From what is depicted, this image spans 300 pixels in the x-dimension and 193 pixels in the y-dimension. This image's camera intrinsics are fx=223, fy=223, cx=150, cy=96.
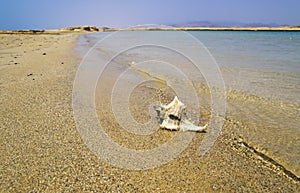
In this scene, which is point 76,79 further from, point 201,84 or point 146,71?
point 201,84

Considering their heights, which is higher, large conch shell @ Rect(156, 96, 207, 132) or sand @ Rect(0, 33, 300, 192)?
large conch shell @ Rect(156, 96, 207, 132)

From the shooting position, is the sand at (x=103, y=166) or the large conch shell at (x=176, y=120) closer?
the sand at (x=103, y=166)

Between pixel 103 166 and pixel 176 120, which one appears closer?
pixel 103 166

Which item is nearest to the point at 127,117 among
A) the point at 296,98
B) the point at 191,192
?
the point at 191,192

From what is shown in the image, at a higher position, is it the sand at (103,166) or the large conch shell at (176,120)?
the large conch shell at (176,120)

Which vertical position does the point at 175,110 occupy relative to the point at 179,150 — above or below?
above

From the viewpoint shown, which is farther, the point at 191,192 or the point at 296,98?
the point at 296,98

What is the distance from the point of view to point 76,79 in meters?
5.82

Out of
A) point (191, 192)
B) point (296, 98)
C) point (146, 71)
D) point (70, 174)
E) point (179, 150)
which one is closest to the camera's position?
point (191, 192)

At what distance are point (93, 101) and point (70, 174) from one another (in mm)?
2222

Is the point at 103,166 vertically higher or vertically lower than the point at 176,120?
lower

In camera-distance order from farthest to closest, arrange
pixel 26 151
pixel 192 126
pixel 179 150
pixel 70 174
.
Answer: pixel 192 126
pixel 179 150
pixel 26 151
pixel 70 174

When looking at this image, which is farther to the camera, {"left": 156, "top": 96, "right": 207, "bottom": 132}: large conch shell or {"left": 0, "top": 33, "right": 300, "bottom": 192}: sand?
{"left": 156, "top": 96, "right": 207, "bottom": 132}: large conch shell

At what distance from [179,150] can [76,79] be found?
401 centimetres
